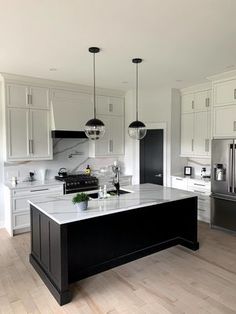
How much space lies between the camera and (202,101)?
5352mm

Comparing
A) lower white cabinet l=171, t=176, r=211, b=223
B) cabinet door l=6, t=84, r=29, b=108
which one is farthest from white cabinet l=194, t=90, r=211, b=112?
cabinet door l=6, t=84, r=29, b=108

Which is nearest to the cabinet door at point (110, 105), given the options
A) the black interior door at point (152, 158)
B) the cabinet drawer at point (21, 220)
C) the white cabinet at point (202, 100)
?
the black interior door at point (152, 158)

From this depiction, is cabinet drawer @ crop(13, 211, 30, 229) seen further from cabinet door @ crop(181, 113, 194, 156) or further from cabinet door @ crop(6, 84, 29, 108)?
cabinet door @ crop(181, 113, 194, 156)

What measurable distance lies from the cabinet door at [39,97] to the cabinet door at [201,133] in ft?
10.6

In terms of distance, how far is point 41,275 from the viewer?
3.11 meters

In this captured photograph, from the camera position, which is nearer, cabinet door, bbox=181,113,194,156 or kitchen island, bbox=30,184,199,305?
kitchen island, bbox=30,184,199,305

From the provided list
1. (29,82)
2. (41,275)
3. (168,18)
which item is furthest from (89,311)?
(29,82)

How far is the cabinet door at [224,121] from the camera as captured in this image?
14.6ft

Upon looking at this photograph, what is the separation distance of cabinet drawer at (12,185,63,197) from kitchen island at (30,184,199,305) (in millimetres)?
1230

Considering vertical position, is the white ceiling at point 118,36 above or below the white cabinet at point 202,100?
above

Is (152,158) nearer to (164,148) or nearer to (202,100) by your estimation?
(164,148)

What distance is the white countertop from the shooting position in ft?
8.93

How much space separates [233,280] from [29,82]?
4.68 meters

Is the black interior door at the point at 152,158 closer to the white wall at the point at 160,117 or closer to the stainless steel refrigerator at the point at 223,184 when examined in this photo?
the white wall at the point at 160,117
